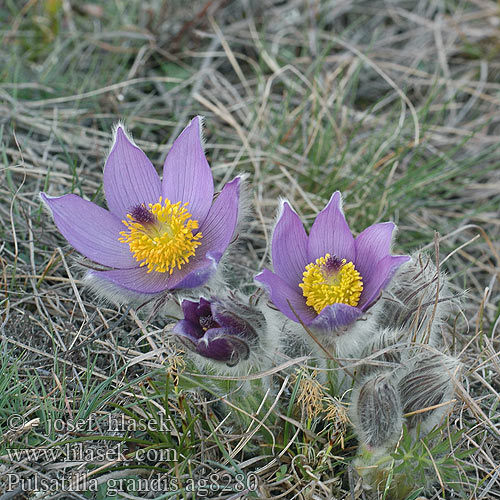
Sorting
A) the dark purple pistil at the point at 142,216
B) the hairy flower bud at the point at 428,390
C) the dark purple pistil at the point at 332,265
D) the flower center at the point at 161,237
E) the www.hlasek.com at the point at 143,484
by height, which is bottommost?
the www.hlasek.com at the point at 143,484

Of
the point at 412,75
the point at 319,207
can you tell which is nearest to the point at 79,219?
the point at 319,207

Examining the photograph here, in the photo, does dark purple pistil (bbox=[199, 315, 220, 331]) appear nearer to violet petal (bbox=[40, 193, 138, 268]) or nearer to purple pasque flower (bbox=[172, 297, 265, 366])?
purple pasque flower (bbox=[172, 297, 265, 366])

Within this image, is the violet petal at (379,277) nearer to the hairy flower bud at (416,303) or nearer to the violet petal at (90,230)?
the hairy flower bud at (416,303)

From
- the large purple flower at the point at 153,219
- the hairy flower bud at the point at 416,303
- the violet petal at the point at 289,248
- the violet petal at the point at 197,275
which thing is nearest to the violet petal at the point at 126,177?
the large purple flower at the point at 153,219

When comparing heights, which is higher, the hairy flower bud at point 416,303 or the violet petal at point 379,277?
the violet petal at point 379,277

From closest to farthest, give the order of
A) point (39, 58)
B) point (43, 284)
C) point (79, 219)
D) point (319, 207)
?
point (79, 219), point (43, 284), point (319, 207), point (39, 58)

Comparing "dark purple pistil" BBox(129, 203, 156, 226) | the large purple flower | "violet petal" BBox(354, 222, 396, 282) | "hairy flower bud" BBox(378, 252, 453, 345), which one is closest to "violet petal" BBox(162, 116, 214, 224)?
the large purple flower

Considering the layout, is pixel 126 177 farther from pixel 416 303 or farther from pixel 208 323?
pixel 416 303

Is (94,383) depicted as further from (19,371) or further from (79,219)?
(79,219)
